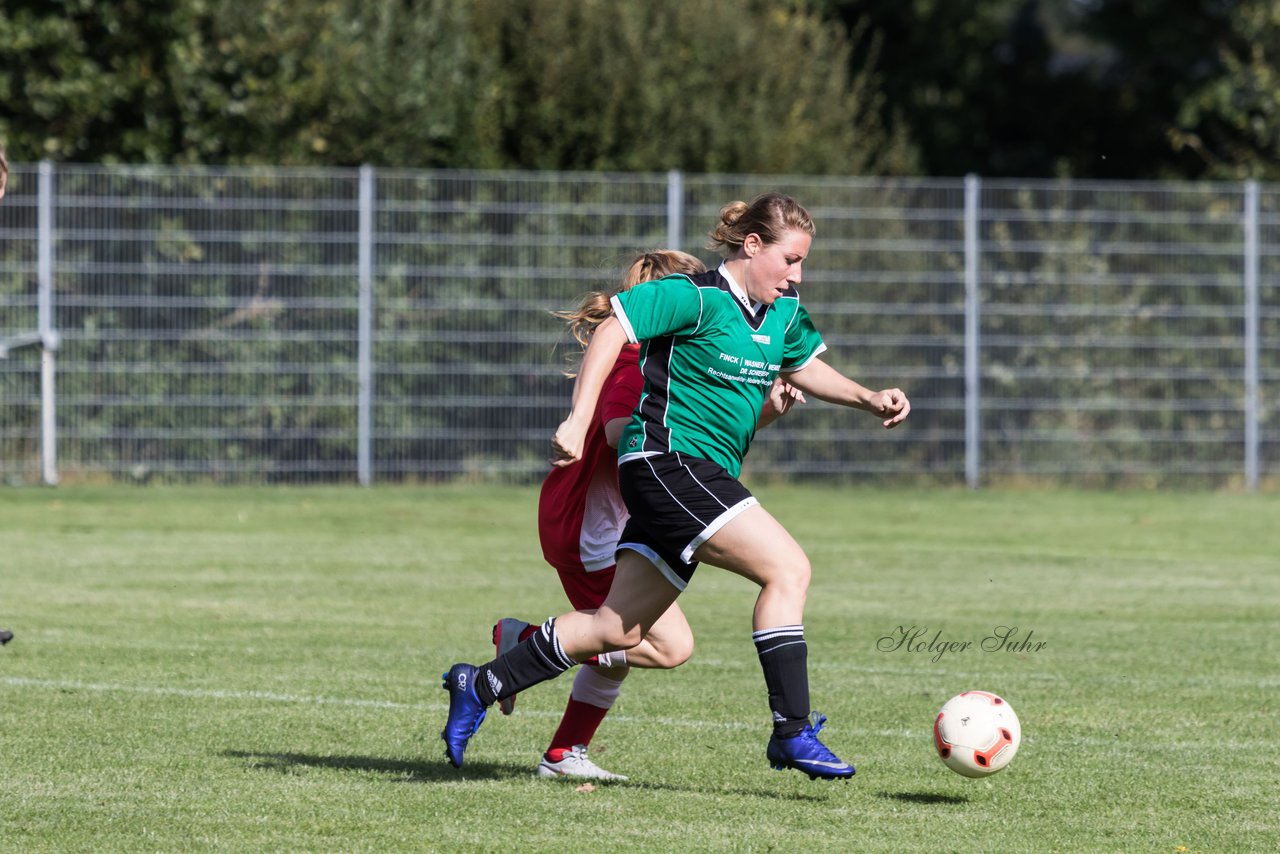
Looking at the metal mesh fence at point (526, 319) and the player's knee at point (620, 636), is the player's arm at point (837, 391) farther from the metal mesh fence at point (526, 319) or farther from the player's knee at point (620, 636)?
the metal mesh fence at point (526, 319)

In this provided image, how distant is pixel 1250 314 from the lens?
17703mm

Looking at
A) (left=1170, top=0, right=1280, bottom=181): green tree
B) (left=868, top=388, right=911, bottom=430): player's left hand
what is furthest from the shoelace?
(left=1170, top=0, right=1280, bottom=181): green tree

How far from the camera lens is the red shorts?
Result: 594 cm

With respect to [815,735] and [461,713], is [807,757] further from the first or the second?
[461,713]

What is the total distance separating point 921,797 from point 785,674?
26.2 inches

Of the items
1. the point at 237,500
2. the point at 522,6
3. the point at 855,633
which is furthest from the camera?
the point at 522,6

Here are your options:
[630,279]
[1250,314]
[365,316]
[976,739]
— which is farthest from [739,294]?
[1250,314]

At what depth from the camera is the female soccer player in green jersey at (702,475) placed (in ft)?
17.6

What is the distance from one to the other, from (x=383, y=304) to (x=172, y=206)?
212cm

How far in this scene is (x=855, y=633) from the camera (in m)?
9.32

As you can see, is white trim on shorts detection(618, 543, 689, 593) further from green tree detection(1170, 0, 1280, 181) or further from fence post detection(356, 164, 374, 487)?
green tree detection(1170, 0, 1280, 181)

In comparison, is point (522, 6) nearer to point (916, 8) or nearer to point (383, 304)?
point (383, 304)

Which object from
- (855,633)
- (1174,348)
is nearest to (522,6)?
(1174,348)

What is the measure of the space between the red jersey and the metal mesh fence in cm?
1060
